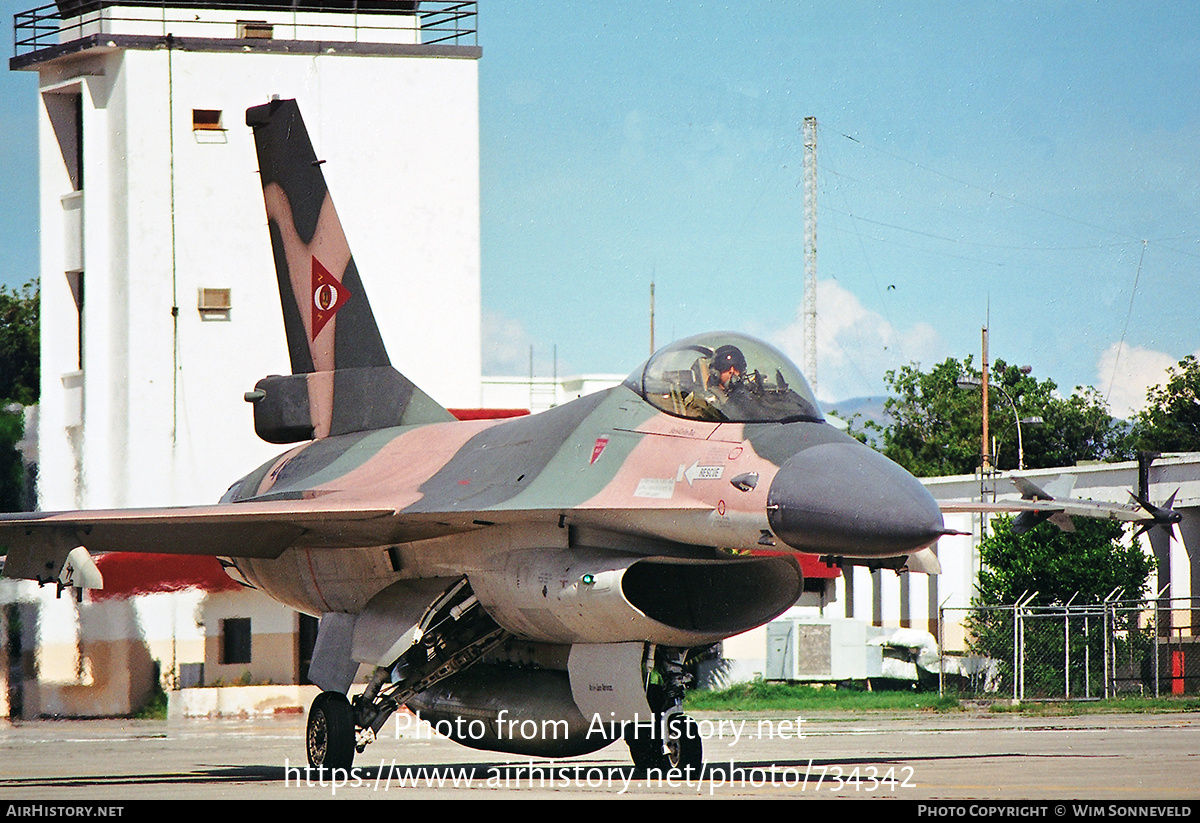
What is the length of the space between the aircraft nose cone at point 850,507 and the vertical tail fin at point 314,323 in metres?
5.97

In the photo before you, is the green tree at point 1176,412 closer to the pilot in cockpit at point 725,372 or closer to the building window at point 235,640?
the building window at point 235,640

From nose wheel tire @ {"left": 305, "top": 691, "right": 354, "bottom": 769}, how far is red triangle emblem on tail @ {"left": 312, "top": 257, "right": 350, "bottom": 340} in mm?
4480

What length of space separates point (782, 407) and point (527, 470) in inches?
79.6

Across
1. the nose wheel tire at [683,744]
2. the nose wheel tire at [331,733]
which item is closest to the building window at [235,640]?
the nose wheel tire at [331,733]

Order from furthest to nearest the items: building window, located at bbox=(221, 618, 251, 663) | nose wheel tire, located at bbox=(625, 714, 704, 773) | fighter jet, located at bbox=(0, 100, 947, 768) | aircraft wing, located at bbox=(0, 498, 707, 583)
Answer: building window, located at bbox=(221, 618, 251, 663) → aircraft wing, located at bbox=(0, 498, 707, 583) → nose wheel tire, located at bbox=(625, 714, 704, 773) → fighter jet, located at bbox=(0, 100, 947, 768)

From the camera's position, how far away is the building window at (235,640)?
19916 mm

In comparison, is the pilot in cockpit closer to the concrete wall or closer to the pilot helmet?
the pilot helmet

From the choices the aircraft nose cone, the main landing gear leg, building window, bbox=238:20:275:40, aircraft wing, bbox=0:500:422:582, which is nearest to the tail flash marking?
aircraft wing, bbox=0:500:422:582

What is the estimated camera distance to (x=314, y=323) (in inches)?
596

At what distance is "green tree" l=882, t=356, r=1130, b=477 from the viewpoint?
5112cm

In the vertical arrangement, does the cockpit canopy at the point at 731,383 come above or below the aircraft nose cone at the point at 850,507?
above

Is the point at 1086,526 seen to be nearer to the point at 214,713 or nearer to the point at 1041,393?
the point at 214,713

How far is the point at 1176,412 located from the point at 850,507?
1177 inches

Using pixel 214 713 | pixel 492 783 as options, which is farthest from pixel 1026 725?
pixel 214 713
